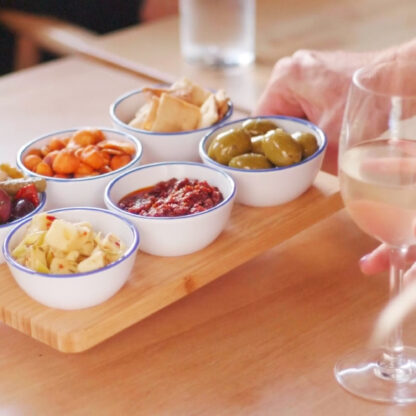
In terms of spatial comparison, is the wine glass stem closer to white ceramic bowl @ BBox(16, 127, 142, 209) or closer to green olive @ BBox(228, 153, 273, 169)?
green olive @ BBox(228, 153, 273, 169)

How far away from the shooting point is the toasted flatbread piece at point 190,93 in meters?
1.42

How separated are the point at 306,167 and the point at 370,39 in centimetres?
88

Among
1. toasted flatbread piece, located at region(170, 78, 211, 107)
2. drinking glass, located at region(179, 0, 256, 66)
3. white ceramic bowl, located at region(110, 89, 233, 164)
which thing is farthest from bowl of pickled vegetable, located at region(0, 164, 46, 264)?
drinking glass, located at region(179, 0, 256, 66)

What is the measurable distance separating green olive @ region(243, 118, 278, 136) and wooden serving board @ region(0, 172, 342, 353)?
0.12m

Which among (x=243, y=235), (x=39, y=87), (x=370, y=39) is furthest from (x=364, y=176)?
(x=370, y=39)

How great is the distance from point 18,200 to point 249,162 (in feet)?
1.02

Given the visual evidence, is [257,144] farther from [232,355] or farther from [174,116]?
[232,355]

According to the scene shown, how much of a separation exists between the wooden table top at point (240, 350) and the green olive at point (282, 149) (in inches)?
4.8

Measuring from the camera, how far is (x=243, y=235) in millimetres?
1148

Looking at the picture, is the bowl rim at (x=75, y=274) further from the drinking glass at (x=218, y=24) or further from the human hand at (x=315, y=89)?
the drinking glass at (x=218, y=24)

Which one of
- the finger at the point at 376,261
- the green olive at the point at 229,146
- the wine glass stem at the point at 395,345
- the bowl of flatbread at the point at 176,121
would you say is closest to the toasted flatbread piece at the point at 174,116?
the bowl of flatbread at the point at 176,121

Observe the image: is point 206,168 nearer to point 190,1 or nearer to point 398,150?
point 398,150

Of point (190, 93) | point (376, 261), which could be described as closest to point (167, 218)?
point (376, 261)

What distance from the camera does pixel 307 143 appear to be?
4.10 feet
